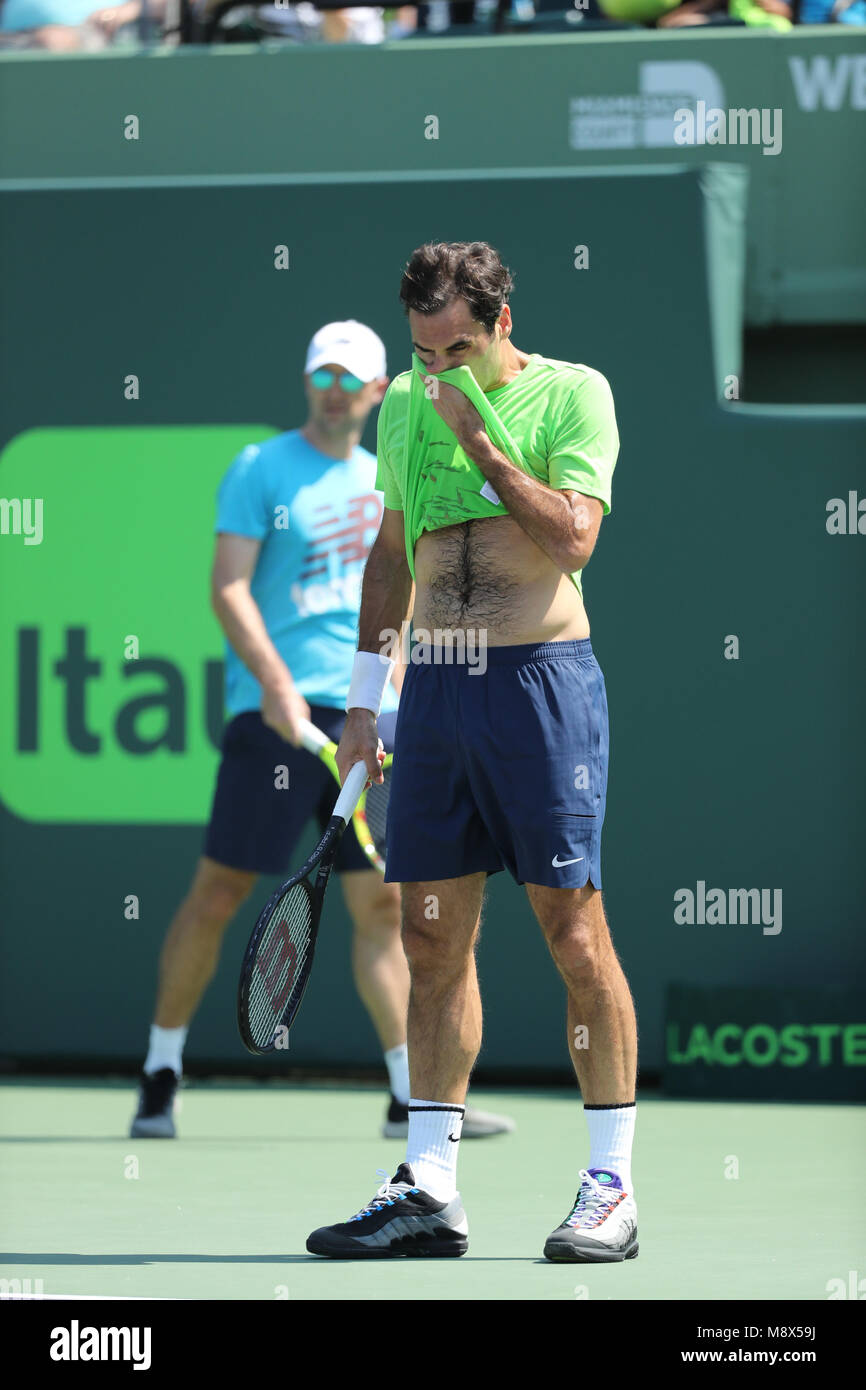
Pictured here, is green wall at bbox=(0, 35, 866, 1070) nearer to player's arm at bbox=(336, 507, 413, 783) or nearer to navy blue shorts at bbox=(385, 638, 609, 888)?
player's arm at bbox=(336, 507, 413, 783)

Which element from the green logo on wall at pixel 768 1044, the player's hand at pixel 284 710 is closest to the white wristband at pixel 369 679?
the player's hand at pixel 284 710

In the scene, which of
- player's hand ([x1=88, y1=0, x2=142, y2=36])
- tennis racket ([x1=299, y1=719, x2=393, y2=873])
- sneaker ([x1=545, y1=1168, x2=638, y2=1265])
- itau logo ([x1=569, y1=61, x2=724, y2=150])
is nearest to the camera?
sneaker ([x1=545, y1=1168, x2=638, y2=1265])

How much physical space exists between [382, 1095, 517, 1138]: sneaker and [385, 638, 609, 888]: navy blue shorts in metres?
1.94

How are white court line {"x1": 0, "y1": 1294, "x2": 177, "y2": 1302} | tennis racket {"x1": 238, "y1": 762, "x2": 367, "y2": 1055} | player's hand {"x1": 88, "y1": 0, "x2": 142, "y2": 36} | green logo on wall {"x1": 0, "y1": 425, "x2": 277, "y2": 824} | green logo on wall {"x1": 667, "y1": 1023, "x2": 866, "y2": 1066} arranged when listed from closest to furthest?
1. white court line {"x1": 0, "y1": 1294, "x2": 177, "y2": 1302}
2. tennis racket {"x1": 238, "y1": 762, "x2": 367, "y2": 1055}
3. green logo on wall {"x1": 667, "y1": 1023, "x2": 866, "y2": 1066}
4. green logo on wall {"x1": 0, "y1": 425, "x2": 277, "y2": 824}
5. player's hand {"x1": 88, "y1": 0, "x2": 142, "y2": 36}

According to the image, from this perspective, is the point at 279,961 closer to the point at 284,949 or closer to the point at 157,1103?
the point at 284,949

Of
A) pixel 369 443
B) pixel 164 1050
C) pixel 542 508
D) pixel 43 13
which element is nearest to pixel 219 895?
pixel 164 1050

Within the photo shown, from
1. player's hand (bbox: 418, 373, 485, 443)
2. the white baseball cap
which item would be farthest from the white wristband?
the white baseball cap

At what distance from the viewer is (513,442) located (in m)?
4.25

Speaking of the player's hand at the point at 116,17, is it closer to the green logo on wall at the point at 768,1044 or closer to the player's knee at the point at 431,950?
the green logo on wall at the point at 768,1044

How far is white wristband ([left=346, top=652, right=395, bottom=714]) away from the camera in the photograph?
14.7 feet

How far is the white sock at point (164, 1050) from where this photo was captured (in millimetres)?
6172

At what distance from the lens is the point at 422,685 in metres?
4.38

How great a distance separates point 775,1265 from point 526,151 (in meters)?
4.38
